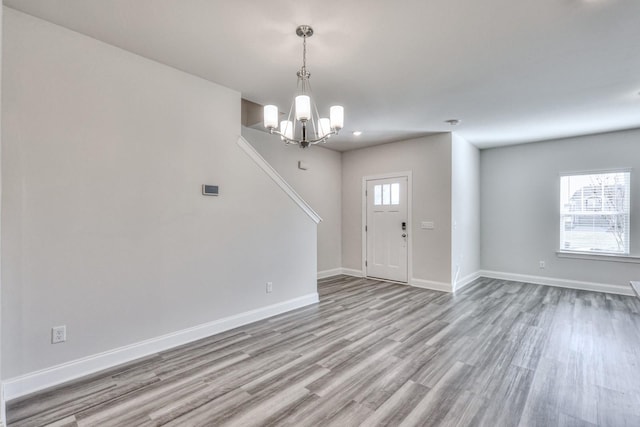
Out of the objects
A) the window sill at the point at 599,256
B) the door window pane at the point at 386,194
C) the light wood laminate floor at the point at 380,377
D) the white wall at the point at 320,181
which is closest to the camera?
the light wood laminate floor at the point at 380,377

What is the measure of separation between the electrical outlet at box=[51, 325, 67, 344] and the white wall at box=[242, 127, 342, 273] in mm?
3406

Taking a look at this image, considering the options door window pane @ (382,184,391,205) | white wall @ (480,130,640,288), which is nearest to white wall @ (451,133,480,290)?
white wall @ (480,130,640,288)

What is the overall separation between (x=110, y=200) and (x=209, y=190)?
878 millimetres

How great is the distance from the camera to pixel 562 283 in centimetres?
544

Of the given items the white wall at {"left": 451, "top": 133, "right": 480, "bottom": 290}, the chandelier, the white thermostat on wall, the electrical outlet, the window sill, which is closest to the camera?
the electrical outlet

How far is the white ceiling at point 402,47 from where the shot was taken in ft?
6.91

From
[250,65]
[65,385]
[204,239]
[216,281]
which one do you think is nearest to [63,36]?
[250,65]

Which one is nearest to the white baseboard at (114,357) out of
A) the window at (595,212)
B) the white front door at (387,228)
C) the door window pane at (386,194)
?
the white front door at (387,228)

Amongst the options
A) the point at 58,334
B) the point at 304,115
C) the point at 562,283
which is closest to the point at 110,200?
the point at 58,334

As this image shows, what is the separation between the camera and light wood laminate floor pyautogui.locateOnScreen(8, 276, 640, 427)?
6.36ft

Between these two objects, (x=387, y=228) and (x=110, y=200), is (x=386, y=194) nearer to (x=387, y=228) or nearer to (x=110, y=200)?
(x=387, y=228)

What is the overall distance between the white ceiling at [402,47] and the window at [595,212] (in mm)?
1482

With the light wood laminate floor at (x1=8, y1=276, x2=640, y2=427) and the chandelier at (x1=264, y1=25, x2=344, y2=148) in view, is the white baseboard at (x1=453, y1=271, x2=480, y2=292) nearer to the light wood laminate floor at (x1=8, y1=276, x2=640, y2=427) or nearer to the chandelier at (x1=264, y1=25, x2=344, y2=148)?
the light wood laminate floor at (x1=8, y1=276, x2=640, y2=427)

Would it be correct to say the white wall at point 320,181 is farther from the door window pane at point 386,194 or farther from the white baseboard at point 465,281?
the white baseboard at point 465,281
